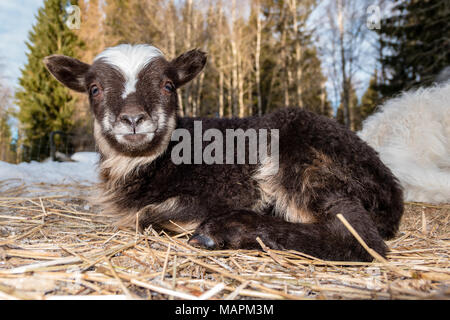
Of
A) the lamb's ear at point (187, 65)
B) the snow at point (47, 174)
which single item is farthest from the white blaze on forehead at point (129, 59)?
the snow at point (47, 174)

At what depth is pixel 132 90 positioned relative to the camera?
2.51m

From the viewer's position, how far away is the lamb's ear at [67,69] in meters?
2.95

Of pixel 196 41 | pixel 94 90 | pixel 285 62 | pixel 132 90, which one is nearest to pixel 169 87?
pixel 132 90

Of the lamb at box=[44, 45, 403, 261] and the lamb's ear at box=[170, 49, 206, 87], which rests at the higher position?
the lamb's ear at box=[170, 49, 206, 87]

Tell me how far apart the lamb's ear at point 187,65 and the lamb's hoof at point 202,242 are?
1.74 meters

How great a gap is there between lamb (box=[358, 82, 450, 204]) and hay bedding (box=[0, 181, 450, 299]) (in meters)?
1.36

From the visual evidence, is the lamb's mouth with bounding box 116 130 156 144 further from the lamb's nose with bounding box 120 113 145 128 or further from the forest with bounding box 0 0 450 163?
the forest with bounding box 0 0 450 163

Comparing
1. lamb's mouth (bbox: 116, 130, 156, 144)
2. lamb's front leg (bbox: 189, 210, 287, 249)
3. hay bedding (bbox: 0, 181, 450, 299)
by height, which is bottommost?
hay bedding (bbox: 0, 181, 450, 299)

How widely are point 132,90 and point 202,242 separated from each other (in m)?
1.42

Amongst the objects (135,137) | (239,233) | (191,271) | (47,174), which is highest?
(135,137)

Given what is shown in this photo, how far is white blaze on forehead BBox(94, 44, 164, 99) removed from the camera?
2.60m

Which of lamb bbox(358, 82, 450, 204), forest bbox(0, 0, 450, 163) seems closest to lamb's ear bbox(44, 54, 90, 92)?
lamb bbox(358, 82, 450, 204)

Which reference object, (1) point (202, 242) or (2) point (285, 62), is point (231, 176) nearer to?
(1) point (202, 242)
